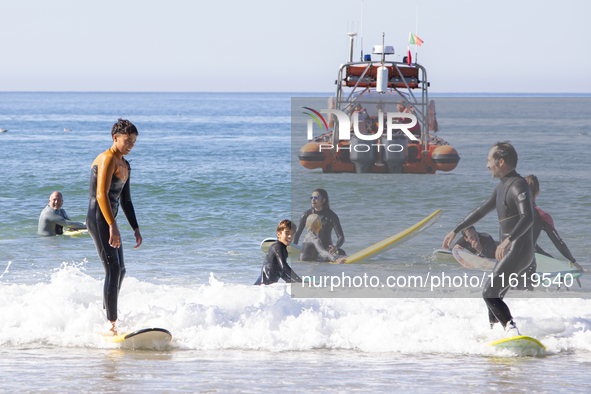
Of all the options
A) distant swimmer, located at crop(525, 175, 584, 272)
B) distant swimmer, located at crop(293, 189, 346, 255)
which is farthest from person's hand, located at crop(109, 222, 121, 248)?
distant swimmer, located at crop(525, 175, 584, 272)

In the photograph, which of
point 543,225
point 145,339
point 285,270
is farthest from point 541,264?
point 145,339

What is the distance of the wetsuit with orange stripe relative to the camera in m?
4.24

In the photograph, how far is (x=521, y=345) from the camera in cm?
443

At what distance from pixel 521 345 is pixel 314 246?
3293 millimetres

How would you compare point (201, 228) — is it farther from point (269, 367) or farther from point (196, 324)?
point (269, 367)

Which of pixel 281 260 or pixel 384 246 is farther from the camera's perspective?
pixel 384 246

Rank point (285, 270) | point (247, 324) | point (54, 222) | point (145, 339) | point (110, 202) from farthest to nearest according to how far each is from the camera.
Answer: point (54, 222), point (285, 270), point (247, 324), point (145, 339), point (110, 202)

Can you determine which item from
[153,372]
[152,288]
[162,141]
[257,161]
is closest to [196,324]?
[153,372]

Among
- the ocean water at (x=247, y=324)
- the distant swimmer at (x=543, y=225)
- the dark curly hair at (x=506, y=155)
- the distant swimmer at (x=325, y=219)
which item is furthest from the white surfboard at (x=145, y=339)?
the distant swimmer at (x=543, y=225)

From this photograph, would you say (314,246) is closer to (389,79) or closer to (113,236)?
(113,236)

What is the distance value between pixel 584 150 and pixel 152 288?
115ft

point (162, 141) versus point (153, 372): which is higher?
point (162, 141)

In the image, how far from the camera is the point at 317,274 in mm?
7156

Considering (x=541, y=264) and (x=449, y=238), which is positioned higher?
A: (x=449, y=238)
